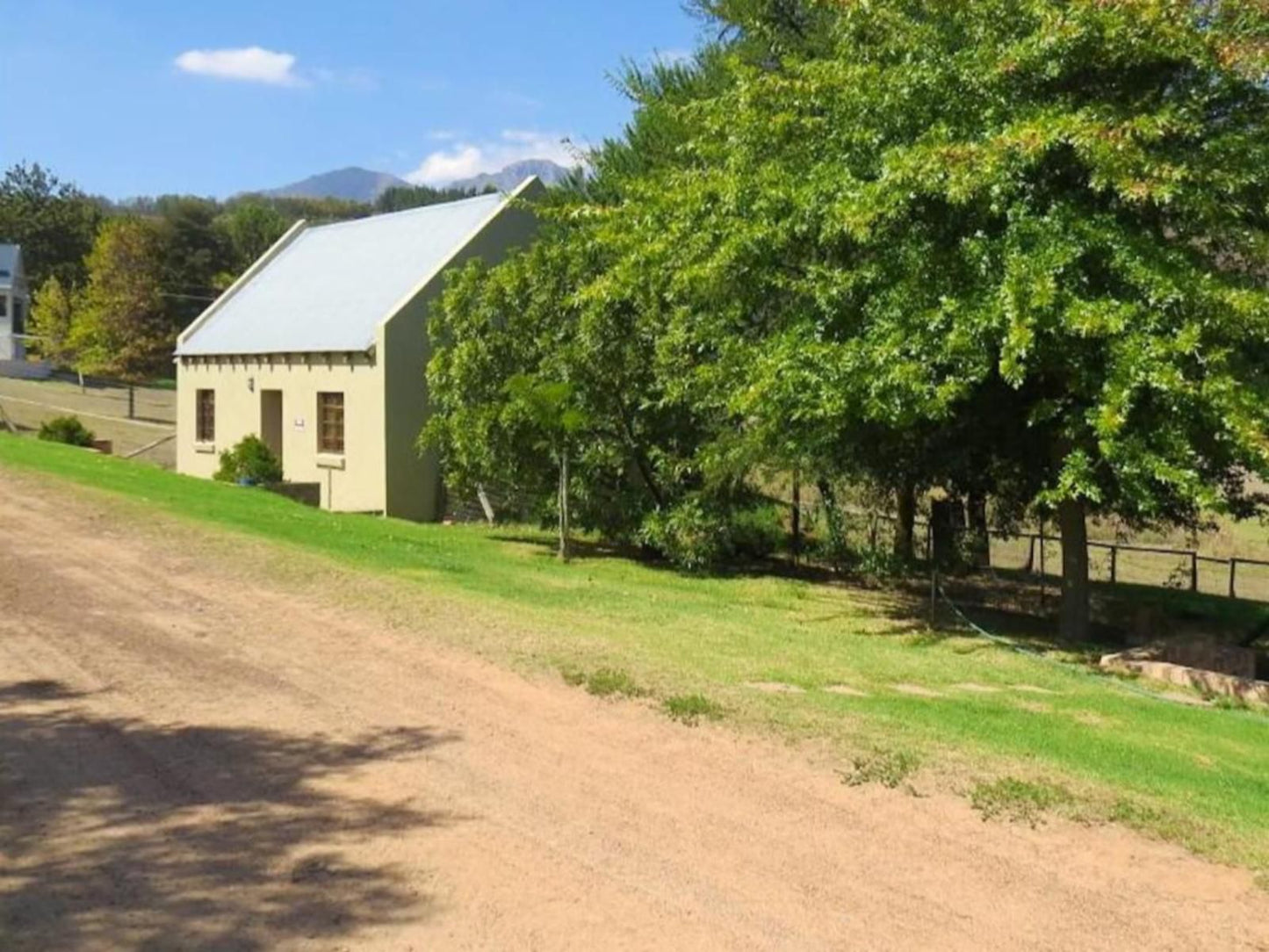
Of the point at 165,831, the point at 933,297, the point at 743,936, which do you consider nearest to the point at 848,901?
the point at 743,936

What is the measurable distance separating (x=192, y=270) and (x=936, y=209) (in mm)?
78453

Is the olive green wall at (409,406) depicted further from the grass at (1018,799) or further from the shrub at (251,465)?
the grass at (1018,799)

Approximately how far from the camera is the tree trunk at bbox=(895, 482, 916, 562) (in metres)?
17.7

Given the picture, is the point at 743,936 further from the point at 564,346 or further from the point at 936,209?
the point at 564,346

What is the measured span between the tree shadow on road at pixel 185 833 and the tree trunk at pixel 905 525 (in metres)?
12.3

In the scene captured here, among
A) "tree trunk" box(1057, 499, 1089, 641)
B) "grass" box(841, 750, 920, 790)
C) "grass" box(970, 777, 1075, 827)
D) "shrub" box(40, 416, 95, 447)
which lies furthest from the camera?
"shrub" box(40, 416, 95, 447)

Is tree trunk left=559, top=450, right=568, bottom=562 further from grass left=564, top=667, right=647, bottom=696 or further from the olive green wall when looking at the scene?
grass left=564, top=667, right=647, bottom=696

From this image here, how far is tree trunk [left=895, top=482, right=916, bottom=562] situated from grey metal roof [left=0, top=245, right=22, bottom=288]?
67.4 meters

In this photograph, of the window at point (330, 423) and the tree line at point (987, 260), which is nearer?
the tree line at point (987, 260)

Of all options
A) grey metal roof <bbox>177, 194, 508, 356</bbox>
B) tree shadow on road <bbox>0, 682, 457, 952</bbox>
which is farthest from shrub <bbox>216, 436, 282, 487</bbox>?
tree shadow on road <bbox>0, 682, 457, 952</bbox>

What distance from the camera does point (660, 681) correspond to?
8031 millimetres

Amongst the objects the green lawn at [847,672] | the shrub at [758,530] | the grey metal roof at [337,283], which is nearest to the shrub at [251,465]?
the grey metal roof at [337,283]

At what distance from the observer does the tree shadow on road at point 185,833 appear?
166 inches

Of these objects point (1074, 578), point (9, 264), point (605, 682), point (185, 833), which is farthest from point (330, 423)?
point (9, 264)
